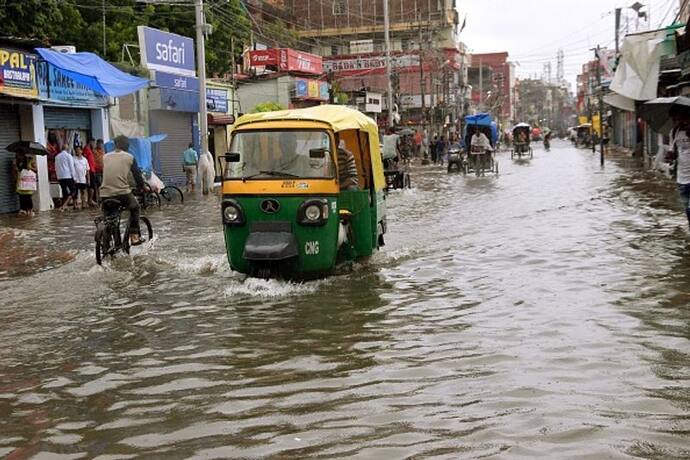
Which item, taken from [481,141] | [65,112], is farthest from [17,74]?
[481,141]

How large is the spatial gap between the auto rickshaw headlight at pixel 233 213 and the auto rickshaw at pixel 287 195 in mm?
12

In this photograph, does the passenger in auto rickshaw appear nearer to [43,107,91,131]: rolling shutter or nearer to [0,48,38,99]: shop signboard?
[43,107,91,131]: rolling shutter

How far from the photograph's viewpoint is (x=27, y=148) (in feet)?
63.6

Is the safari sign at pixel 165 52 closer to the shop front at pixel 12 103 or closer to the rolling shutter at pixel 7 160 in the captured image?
the shop front at pixel 12 103

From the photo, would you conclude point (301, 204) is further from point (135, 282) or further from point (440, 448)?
point (440, 448)

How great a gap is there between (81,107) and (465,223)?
43.3 ft

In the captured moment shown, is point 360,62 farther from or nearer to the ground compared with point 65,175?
farther from the ground

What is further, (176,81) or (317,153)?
(176,81)

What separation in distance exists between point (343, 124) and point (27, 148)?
12075mm

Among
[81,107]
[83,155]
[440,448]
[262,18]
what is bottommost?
[440,448]

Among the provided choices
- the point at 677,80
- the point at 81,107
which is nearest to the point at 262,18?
the point at 81,107

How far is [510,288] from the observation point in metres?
9.24

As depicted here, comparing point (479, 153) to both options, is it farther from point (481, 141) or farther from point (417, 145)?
point (417, 145)

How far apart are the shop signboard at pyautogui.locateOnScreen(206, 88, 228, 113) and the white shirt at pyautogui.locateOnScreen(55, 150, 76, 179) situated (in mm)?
12209
